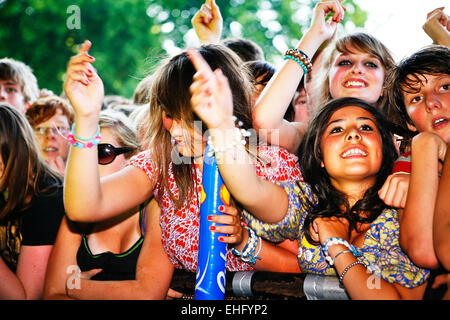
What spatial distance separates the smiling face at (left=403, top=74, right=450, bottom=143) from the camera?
2.11 metres

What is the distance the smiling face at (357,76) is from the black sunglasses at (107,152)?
1180 millimetres

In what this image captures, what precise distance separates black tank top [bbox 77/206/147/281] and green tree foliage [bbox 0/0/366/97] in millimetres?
8968

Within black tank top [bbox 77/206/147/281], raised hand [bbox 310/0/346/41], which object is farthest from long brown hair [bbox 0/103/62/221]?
raised hand [bbox 310/0/346/41]

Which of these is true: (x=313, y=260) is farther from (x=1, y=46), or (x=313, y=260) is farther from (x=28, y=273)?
(x=1, y=46)

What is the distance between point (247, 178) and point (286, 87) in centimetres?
61

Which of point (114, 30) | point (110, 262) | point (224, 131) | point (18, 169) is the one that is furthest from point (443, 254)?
point (114, 30)

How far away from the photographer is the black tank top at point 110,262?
225 cm

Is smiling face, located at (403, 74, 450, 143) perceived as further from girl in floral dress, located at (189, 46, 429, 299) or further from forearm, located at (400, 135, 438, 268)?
forearm, located at (400, 135, 438, 268)

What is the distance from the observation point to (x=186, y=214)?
208 cm

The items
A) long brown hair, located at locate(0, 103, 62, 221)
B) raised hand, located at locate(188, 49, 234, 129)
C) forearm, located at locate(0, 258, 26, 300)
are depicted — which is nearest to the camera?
raised hand, located at locate(188, 49, 234, 129)

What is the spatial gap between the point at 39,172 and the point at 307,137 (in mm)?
1439

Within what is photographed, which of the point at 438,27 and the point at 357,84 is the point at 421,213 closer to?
the point at 357,84

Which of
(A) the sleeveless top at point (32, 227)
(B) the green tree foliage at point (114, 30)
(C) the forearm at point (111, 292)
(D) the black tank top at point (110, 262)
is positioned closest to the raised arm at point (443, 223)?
(C) the forearm at point (111, 292)
